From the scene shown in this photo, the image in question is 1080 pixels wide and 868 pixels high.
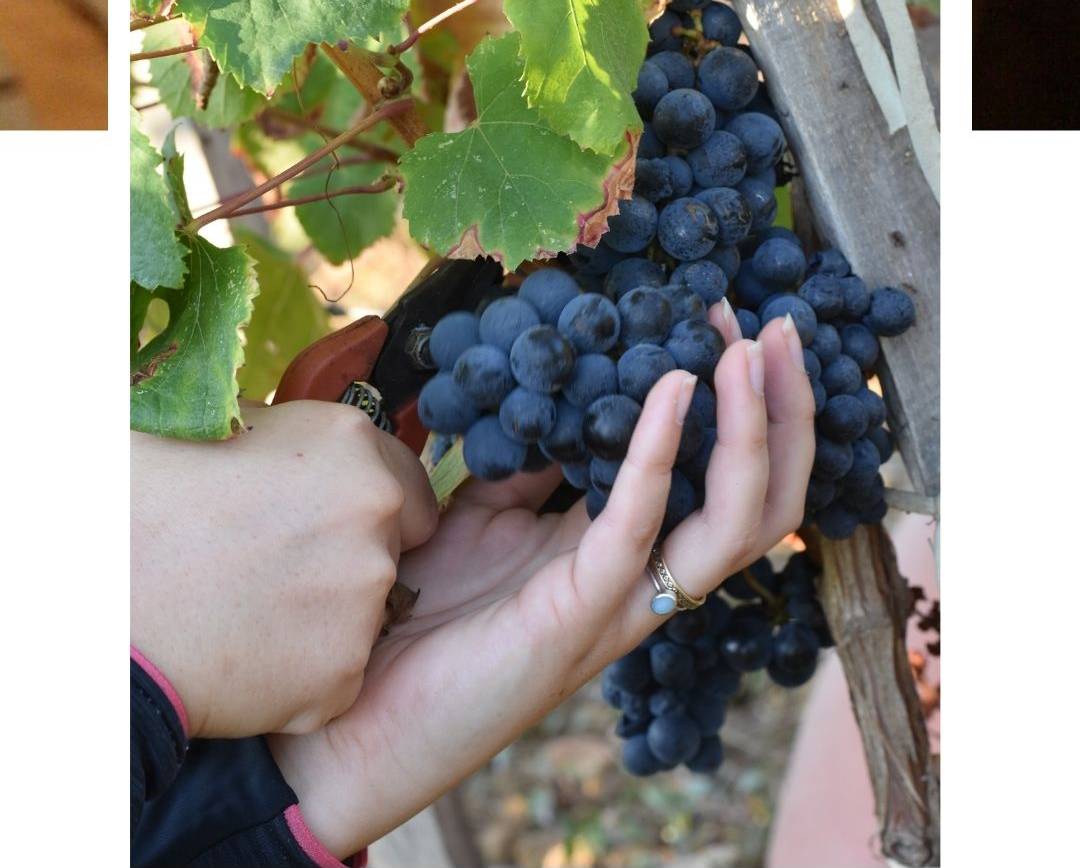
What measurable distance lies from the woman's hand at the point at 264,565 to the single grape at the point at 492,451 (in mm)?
74

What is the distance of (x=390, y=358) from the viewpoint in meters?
0.76

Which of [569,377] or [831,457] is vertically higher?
[569,377]

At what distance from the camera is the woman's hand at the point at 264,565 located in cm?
62

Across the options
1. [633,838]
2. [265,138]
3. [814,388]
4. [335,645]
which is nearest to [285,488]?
[335,645]

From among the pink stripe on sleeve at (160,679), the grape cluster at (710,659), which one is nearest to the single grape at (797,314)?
the grape cluster at (710,659)

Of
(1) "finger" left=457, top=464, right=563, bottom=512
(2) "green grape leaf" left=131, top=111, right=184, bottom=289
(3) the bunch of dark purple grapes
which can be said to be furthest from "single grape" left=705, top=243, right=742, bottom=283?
(2) "green grape leaf" left=131, top=111, right=184, bottom=289

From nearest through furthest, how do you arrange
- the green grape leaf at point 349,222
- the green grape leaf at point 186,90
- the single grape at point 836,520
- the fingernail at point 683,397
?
the fingernail at point 683,397 → the single grape at point 836,520 → the green grape leaf at point 186,90 → the green grape leaf at point 349,222

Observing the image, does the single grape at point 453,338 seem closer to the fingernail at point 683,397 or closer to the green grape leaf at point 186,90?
the fingernail at point 683,397

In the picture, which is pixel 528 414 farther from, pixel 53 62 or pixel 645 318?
pixel 53 62

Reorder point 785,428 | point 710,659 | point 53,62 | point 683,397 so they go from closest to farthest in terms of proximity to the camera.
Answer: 1. point 683,397
2. point 785,428
3. point 53,62
4. point 710,659

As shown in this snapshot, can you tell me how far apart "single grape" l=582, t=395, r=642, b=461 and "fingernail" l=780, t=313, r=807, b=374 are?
0.36ft

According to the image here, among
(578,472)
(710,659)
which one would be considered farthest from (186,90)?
(710,659)

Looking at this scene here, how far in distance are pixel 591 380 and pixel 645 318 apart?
50 mm

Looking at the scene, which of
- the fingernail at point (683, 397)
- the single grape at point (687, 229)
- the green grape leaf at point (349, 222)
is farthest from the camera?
the green grape leaf at point (349, 222)
